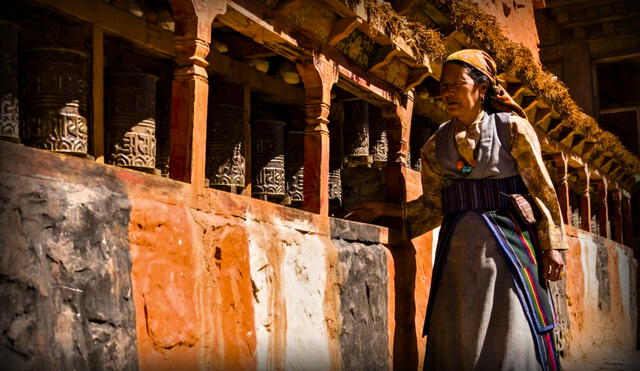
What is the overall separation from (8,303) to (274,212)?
1763 millimetres

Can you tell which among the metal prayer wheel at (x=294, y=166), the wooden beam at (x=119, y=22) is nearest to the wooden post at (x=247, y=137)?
the metal prayer wheel at (x=294, y=166)

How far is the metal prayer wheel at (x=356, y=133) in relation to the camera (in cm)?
719

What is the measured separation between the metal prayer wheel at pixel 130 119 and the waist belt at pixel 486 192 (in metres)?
1.85

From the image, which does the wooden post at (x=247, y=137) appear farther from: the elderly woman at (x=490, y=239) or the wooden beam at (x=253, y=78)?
the elderly woman at (x=490, y=239)

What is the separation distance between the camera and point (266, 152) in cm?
638

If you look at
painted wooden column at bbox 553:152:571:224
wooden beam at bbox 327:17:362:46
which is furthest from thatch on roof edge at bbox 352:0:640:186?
painted wooden column at bbox 553:152:571:224

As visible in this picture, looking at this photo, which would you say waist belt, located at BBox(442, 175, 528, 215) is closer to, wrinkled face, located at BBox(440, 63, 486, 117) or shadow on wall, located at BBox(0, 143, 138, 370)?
wrinkled face, located at BBox(440, 63, 486, 117)

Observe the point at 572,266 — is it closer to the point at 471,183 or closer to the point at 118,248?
the point at 471,183

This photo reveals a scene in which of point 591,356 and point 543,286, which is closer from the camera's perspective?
point 543,286

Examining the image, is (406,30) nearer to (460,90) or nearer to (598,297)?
(460,90)

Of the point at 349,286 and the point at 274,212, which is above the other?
the point at 274,212

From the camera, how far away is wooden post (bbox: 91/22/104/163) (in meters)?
4.94

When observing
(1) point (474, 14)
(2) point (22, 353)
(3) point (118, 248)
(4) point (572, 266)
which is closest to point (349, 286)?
(3) point (118, 248)

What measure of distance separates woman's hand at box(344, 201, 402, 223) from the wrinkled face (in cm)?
82
